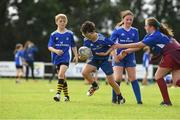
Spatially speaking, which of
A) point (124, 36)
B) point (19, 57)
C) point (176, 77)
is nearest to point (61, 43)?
point (124, 36)

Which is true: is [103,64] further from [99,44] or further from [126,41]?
[126,41]

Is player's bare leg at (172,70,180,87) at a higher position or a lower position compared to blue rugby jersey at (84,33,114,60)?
lower

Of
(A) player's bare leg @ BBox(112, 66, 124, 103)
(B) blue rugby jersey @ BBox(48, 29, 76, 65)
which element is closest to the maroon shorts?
(A) player's bare leg @ BBox(112, 66, 124, 103)

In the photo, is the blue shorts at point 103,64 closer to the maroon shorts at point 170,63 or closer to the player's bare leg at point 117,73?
the player's bare leg at point 117,73

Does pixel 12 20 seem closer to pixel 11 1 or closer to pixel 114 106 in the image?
pixel 11 1

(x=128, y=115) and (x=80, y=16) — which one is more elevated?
(x=80, y=16)

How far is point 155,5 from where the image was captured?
2436 inches

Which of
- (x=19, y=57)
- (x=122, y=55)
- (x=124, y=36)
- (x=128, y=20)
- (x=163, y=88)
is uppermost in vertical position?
(x=128, y=20)

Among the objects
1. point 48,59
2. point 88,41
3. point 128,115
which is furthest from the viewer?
point 48,59

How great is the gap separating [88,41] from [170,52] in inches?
80.2

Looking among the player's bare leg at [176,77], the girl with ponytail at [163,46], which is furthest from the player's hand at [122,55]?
the player's bare leg at [176,77]

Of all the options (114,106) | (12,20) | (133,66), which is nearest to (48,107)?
(114,106)

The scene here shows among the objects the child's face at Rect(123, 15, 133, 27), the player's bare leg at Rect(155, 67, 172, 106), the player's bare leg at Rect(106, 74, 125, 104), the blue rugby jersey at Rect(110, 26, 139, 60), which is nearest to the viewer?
the player's bare leg at Rect(155, 67, 172, 106)

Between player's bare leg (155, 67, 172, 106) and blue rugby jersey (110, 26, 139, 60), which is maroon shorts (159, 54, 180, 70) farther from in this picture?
blue rugby jersey (110, 26, 139, 60)
